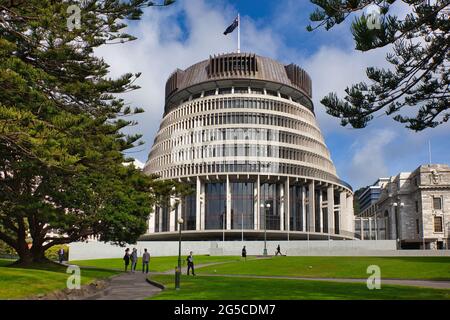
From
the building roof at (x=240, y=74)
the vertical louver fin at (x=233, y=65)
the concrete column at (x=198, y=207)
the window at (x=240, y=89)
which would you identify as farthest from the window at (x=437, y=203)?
the concrete column at (x=198, y=207)

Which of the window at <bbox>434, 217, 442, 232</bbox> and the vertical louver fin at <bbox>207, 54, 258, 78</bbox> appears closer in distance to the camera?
the window at <bbox>434, 217, 442, 232</bbox>

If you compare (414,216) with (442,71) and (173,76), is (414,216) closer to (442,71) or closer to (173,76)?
(173,76)

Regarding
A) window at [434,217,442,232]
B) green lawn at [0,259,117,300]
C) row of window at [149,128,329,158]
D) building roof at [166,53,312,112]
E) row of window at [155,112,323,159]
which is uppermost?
building roof at [166,53,312,112]

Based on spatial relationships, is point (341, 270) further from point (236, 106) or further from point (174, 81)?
point (174, 81)

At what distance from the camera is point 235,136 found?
8969 cm

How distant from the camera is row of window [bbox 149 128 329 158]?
295 feet

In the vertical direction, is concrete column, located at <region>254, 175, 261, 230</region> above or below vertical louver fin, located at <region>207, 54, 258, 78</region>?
below

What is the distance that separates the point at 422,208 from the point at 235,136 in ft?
128

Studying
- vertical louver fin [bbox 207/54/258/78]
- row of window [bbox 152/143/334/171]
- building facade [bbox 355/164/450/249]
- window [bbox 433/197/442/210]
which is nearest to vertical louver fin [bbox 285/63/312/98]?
vertical louver fin [bbox 207/54/258/78]

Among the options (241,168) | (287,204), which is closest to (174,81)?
(241,168)

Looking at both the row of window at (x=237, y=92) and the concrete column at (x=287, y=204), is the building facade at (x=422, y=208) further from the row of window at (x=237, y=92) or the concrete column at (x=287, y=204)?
the row of window at (x=237, y=92)

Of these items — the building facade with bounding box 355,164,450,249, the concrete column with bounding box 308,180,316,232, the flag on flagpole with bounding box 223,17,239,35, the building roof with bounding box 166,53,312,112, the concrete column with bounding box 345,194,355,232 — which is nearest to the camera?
the flag on flagpole with bounding box 223,17,239,35

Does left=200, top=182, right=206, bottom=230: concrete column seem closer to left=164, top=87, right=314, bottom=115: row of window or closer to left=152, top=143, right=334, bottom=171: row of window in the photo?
left=152, top=143, right=334, bottom=171: row of window

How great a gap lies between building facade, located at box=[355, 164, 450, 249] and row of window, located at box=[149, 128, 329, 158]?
2065 cm
